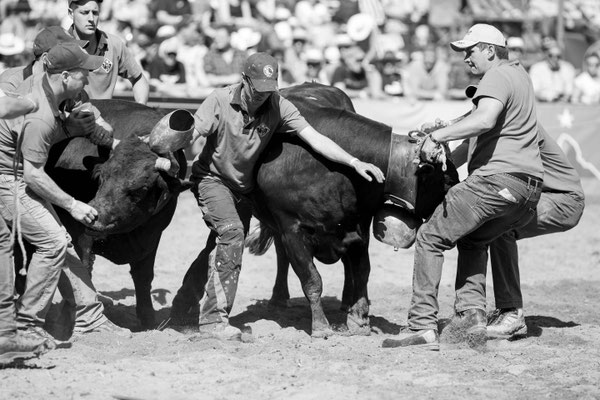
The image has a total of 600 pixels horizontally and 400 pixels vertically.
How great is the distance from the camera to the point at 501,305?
7.38m

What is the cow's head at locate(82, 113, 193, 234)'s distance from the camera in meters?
6.95

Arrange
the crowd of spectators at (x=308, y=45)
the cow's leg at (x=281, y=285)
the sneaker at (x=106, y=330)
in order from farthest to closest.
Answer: the crowd of spectators at (x=308, y=45)
the cow's leg at (x=281, y=285)
the sneaker at (x=106, y=330)

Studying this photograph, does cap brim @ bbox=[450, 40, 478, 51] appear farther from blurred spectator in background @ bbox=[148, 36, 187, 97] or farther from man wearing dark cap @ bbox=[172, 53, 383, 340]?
blurred spectator in background @ bbox=[148, 36, 187, 97]

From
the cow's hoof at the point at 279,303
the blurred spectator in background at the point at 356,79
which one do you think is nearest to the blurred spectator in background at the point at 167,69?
the blurred spectator in background at the point at 356,79

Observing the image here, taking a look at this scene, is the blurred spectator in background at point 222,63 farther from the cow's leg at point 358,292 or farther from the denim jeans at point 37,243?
the denim jeans at point 37,243

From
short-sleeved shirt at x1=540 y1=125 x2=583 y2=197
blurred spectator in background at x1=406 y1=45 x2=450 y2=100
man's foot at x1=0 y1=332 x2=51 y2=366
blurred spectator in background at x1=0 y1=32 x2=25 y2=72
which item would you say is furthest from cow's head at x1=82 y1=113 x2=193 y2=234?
blurred spectator in background at x1=406 y1=45 x2=450 y2=100

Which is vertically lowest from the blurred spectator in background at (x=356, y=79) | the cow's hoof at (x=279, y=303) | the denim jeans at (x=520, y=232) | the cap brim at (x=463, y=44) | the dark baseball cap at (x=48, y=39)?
the cow's hoof at (x=279, y=303)

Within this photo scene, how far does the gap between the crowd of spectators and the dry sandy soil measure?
572 centimetres

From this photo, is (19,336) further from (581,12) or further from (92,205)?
(581,12)

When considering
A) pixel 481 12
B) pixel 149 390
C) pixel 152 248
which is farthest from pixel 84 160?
pixel 481 12

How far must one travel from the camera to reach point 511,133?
6648 millimetres

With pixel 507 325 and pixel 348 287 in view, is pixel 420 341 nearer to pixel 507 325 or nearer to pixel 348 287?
pixel 507 325

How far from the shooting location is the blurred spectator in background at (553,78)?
50.0ft

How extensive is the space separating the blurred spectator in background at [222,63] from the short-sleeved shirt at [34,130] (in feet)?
26.9
